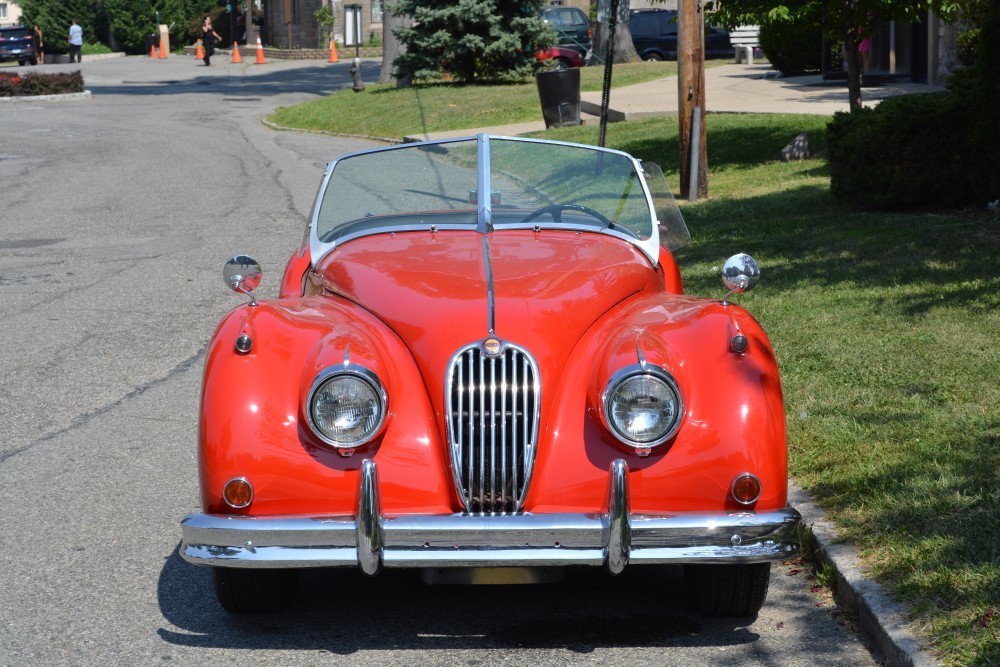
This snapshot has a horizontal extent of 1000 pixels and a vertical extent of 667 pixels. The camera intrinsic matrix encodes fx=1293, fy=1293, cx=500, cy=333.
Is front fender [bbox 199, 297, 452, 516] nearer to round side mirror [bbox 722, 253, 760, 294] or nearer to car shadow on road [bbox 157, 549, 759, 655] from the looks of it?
car shadow on road [bbox 157, 549, 759, 655]

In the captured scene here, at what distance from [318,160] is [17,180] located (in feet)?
15.4

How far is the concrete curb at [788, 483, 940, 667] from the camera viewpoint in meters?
3.92

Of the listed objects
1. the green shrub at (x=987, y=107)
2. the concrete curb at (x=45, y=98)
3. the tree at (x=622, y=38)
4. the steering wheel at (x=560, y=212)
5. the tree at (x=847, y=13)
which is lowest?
the steering wheel at (x=560, y=212)

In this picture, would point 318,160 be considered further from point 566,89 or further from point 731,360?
point 731,360

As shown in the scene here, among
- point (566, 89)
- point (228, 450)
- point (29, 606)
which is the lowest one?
point (29, 606)

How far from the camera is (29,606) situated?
461 centimetres

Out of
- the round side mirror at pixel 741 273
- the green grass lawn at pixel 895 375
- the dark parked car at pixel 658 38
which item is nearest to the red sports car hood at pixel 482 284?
the round side mirror at pixel 741 273

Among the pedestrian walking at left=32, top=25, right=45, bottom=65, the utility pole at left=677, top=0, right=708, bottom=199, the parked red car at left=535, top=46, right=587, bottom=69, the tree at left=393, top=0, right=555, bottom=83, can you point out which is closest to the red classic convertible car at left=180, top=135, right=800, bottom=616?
the utility pole at left=677, top=0, right=708, bottom=199

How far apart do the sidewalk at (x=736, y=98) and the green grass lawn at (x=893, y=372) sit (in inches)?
312

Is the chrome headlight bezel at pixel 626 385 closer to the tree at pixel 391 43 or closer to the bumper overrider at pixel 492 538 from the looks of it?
the bumper overrider at pixel 492 538

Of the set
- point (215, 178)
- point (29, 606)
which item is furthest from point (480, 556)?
point (215, 178)

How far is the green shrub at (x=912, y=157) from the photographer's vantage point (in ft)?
38.8

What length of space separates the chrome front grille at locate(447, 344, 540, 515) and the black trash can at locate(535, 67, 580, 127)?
1836 cm

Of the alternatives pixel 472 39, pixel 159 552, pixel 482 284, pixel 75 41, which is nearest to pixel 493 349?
pixel 482 284
